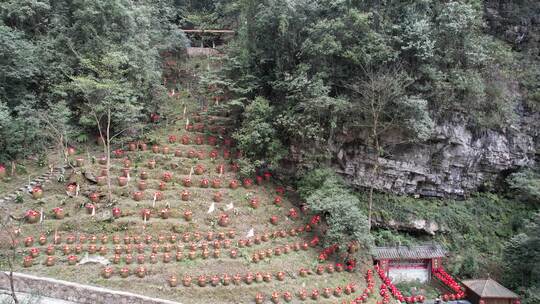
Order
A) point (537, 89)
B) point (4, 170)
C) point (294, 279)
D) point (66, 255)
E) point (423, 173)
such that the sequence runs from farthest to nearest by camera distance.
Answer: point (537, 89) < point (423, 173) < point (4, 170) < point (294, 279) < point (66, 255)

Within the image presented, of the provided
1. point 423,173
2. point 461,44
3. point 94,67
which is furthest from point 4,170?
point 461,44

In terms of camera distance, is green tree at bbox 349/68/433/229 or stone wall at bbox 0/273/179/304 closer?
stone wall at bbox 0/273/179/304

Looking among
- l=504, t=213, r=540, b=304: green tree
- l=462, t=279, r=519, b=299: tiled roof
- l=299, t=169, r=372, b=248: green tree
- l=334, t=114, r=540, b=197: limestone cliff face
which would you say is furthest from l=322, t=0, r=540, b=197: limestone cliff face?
l=462, t=279, r=519, b=299: tiled roof

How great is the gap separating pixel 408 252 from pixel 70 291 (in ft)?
44.7

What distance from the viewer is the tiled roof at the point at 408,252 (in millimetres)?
16797

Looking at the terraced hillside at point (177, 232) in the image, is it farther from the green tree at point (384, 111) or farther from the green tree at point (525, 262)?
the green tree at point (525, 262)

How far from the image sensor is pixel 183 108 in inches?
895

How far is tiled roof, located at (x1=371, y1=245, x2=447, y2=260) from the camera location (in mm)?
16797

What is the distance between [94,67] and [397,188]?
15.9m

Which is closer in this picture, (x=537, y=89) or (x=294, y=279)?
(x=294, y=279)

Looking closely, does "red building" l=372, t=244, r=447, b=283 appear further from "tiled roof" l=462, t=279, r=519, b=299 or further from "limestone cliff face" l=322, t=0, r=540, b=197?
"limestone cliff face" l=322, t=0, r=540, b=197

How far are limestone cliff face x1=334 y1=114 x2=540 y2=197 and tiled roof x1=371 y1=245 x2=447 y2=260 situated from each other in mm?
3086

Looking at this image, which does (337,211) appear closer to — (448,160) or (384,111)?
(384,111)

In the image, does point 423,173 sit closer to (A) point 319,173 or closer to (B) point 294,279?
(A) point 319,173
